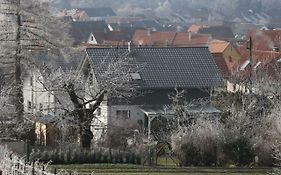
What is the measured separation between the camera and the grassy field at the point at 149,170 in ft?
73.9

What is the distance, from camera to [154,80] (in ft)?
124

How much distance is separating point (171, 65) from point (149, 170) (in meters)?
15.9

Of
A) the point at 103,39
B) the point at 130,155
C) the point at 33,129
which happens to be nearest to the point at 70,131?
the point at 33,129

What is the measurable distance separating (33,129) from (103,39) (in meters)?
61.3

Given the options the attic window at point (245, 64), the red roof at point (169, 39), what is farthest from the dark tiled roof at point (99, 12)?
the attic window at point (245, 64)

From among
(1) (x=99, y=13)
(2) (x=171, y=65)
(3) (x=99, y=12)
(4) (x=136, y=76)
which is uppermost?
(3) (x=99, y=12)

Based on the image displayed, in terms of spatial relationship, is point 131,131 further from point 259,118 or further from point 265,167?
point 265,167

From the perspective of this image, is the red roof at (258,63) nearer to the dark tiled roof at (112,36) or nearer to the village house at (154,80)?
the village house at (154,80)

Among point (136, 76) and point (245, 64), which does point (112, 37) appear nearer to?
point (245, 64)

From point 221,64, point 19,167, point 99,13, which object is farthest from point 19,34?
Result: point 99,13

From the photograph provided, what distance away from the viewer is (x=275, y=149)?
973 inches

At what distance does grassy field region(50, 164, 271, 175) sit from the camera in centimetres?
2253

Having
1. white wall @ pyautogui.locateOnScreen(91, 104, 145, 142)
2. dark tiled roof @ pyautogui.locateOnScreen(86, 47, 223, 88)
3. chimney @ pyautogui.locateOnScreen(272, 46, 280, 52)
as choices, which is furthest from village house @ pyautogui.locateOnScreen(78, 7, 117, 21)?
white wall @ pyautogui.locateOnScreen(91, 104, 145, 142)

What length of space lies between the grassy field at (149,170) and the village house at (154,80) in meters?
11.4
